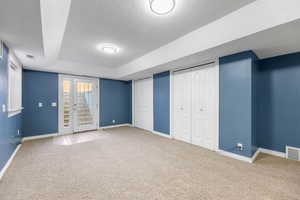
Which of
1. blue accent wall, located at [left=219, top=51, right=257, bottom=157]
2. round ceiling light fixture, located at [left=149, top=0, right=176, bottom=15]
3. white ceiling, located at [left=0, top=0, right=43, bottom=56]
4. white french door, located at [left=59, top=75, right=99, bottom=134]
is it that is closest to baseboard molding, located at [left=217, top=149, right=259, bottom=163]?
blue accent wall, located at [left=219, top=51, right=257, bottom=157]

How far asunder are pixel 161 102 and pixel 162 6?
3182 millimetres

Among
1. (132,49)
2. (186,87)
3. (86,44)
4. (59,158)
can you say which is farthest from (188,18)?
(59,158)

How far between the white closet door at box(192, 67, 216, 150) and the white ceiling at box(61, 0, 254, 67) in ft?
4.23

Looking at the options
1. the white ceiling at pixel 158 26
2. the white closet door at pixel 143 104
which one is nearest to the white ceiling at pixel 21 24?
the white ceiling at pixel 158 26

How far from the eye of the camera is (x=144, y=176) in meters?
2.15

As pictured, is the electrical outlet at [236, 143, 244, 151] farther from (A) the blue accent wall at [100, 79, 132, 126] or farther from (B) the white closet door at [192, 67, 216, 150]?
(A) the blue accent wall at [100, 79, 132, 126]

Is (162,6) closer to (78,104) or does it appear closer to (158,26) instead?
→ (158,26)

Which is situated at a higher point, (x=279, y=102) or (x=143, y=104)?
(x=279, y=102)

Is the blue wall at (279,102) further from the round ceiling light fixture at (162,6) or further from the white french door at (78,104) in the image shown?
the white french door at (78,104)

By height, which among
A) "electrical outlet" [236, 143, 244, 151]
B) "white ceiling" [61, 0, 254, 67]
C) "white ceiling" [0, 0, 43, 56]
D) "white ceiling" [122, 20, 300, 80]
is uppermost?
"white ceiling" [61, 0, 254, 67]

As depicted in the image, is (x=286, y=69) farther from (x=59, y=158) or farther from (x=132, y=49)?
(x=59, y=158)

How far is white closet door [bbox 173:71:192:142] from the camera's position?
3.86 metres

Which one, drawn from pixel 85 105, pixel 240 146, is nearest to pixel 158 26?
pixel 240 146

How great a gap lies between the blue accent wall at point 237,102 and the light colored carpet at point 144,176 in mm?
403
